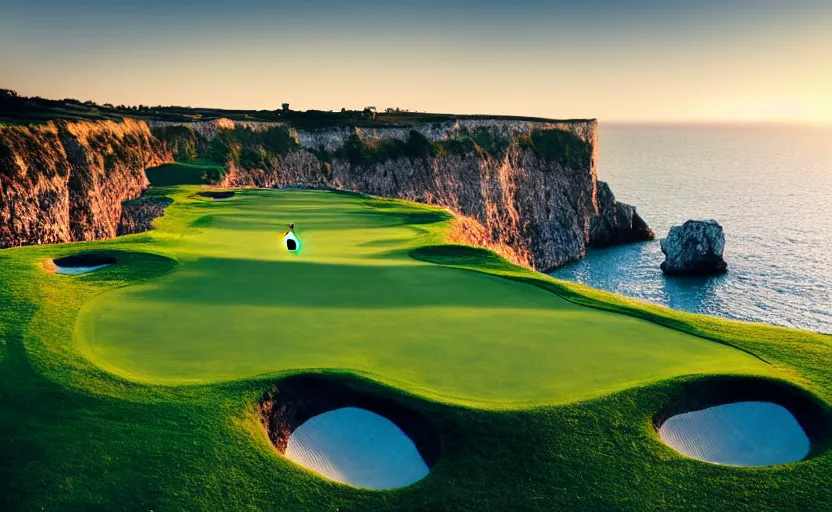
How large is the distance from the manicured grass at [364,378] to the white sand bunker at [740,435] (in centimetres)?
41

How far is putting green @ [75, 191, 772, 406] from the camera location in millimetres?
10516

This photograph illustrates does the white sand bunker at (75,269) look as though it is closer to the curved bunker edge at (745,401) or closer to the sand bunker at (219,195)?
the curved bunker edge at (745,401)

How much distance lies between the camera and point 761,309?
A: 42.7 meters

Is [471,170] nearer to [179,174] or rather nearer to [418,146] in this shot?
[418,146]

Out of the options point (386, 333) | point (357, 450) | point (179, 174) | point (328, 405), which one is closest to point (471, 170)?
point (179, 174)

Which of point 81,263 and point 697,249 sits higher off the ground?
point 81,263

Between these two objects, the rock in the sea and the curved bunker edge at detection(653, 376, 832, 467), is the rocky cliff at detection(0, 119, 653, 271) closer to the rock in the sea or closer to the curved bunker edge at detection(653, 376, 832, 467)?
the rock in the sea

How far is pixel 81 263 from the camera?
18.5 meters

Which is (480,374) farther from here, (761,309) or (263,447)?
(761,309)

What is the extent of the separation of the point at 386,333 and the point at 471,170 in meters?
60.1

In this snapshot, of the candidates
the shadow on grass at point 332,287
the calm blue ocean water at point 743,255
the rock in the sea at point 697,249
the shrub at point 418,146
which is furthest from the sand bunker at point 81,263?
the shrub at point 418,146

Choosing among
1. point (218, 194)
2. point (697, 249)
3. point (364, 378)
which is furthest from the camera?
point (697, 249)

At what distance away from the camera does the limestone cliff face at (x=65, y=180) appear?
103ft

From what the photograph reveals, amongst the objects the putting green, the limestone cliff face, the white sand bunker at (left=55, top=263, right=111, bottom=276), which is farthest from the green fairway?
the putting green
